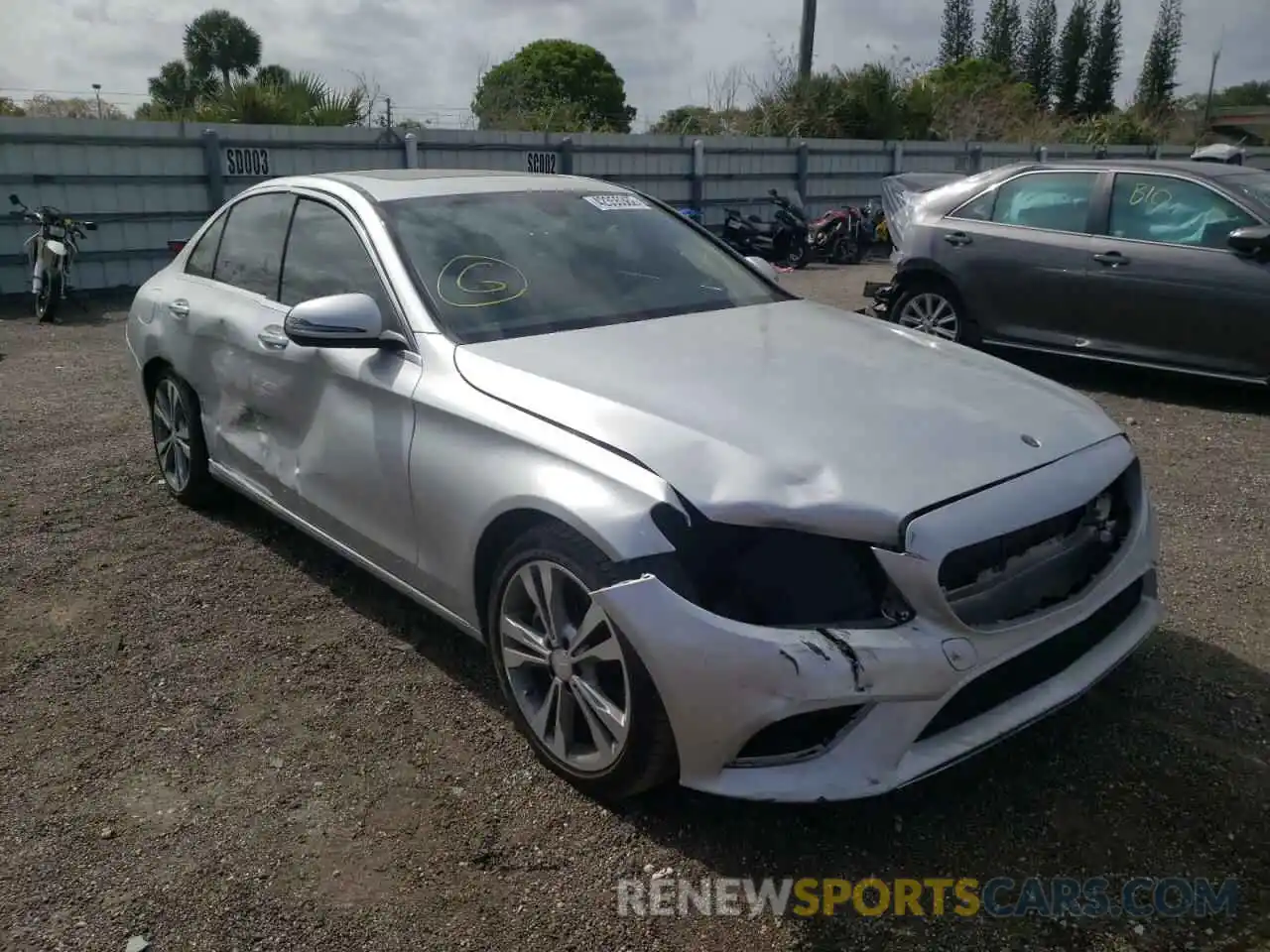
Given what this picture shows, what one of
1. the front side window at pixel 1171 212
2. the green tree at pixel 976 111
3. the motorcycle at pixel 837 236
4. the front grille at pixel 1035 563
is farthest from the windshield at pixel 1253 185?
the green tree at pixel 976 111

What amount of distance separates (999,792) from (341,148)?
1243 centimetres

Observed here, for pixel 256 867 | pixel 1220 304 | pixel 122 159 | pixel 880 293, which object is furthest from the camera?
pixel 122 159

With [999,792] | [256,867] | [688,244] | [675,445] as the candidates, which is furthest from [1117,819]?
[688,244]

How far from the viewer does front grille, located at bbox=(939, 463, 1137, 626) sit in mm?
2570

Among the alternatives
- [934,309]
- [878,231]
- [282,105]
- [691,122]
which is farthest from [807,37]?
[934,309]

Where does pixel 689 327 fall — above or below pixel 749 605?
above

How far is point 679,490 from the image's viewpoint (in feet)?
8.40

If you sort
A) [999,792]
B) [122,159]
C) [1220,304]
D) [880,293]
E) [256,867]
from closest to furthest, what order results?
[256,867] → [999,792] → [1220,304] → [880,293] → [122,159]

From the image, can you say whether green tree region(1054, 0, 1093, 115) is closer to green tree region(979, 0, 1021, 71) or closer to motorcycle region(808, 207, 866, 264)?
green tree region(979, 0, 1021, 71)

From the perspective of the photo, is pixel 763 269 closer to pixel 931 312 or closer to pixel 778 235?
pixel 931 312

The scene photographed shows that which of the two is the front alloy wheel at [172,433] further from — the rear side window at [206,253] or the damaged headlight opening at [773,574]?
the damaged headlight opening at [773,574]

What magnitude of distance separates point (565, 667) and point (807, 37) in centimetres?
2588

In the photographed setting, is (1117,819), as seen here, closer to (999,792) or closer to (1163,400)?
(999,792)

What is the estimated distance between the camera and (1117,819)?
2785 millimetres
